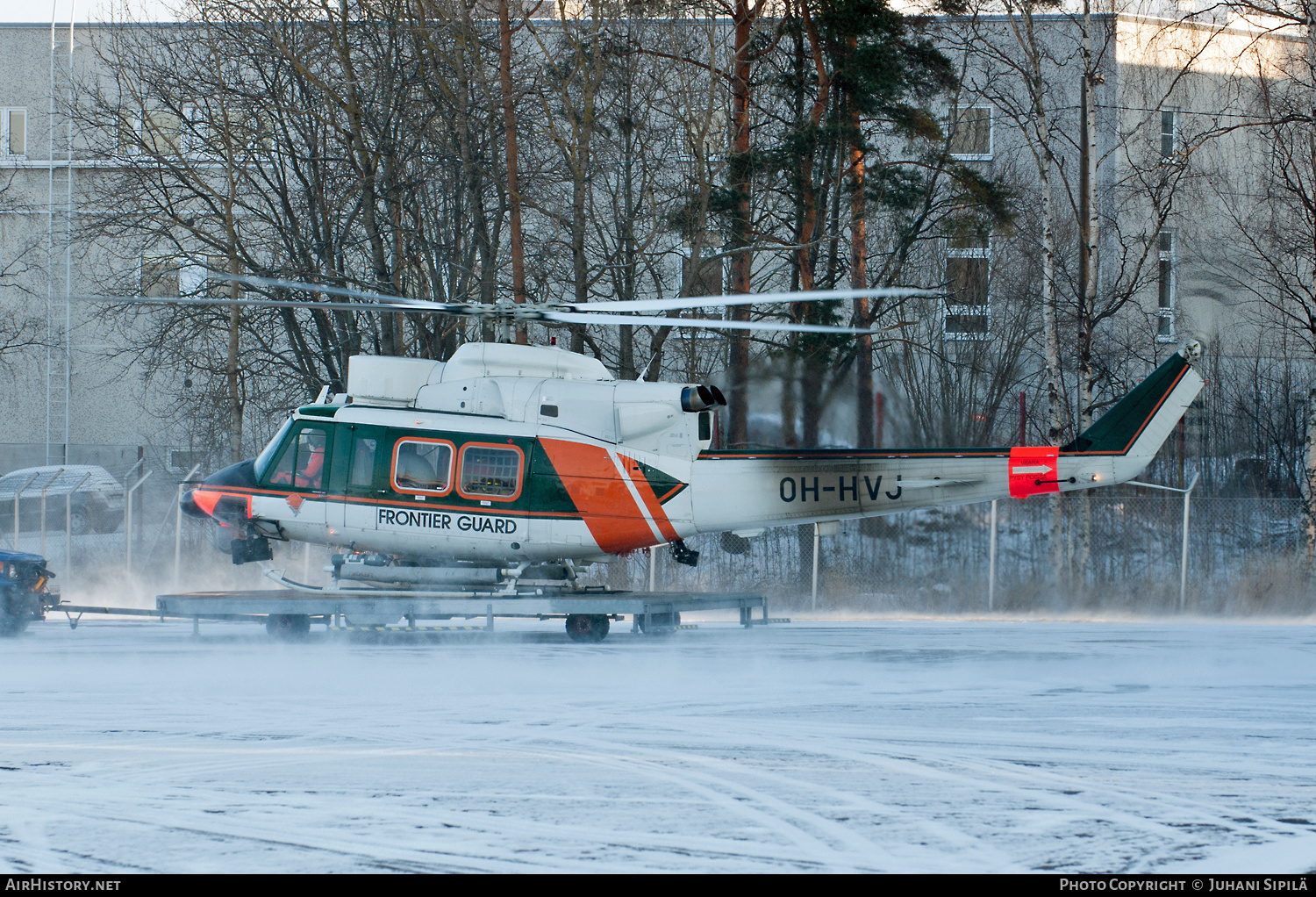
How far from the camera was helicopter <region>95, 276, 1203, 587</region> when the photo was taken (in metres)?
13.7

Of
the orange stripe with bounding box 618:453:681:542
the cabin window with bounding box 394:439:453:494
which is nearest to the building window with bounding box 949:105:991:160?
the orange stripe with bounding box 618:453:681:542

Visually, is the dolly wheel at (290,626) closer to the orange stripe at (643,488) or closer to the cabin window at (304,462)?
the cabin window at (304,462)

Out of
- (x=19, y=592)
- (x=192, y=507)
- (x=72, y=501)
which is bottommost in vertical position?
(x=19, y=592)

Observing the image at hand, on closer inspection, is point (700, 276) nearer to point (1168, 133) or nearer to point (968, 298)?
point (968, 298)

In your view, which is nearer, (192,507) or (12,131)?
(192,507)

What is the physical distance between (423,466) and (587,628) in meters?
2.75

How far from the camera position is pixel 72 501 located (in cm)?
2428

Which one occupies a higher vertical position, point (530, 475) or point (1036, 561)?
point (530, 475)

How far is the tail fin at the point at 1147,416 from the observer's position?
13023 mm

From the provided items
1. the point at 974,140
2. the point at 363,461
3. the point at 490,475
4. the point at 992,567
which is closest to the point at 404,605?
the point at 490,475

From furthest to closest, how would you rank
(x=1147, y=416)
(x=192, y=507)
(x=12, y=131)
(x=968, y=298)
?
(x=12, y=131)
(x=968, y=298)
(x=192, y=507)
(x=1147, y=416)

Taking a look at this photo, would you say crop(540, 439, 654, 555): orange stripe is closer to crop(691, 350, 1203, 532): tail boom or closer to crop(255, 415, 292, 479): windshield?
crop(691, 350, 1203, 532): tail boom

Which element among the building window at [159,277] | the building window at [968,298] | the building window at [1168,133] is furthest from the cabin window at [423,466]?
the building window at [1168,133]

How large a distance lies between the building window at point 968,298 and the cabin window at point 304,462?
16.7 meters
